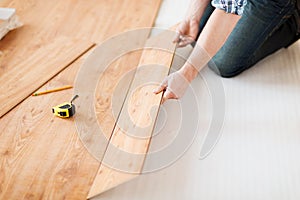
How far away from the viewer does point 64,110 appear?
1.69m

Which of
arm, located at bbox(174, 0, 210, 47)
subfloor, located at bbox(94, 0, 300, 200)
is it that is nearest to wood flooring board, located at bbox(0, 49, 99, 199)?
subfloor, located at bbox(94, 0, 300, 200)

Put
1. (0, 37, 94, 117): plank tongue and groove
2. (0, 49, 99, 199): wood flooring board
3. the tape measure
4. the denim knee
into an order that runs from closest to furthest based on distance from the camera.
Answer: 1. (0, 49, 99, 199): wood flooring board
2. the tape measure
3. (0, 37, 94, 117): plank tongue and groove
4. the denim knee

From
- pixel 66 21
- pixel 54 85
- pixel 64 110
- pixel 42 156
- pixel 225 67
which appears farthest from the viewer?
pixel 66 21

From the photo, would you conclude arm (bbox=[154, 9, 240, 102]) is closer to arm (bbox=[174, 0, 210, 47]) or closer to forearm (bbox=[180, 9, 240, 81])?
forearm (bbox=[180, 9, 240, 81])

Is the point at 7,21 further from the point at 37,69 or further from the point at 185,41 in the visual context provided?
the point at 185,41

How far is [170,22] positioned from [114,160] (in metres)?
1.05

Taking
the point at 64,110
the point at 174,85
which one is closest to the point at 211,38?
the point at 174,85

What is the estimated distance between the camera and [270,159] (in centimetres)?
170

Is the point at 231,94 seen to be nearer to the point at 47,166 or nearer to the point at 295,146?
the point at 295,146

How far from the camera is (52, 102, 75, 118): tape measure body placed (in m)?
1.69

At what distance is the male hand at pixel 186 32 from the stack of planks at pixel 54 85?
0.18 ft

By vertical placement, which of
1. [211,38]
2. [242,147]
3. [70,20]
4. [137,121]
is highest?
[211,38]

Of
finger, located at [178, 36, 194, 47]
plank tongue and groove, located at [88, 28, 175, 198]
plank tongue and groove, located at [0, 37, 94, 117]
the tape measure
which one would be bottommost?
plank tongue and groove, located at [88, 28, 175, 198]

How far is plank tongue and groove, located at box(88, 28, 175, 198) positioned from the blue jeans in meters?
0.26
